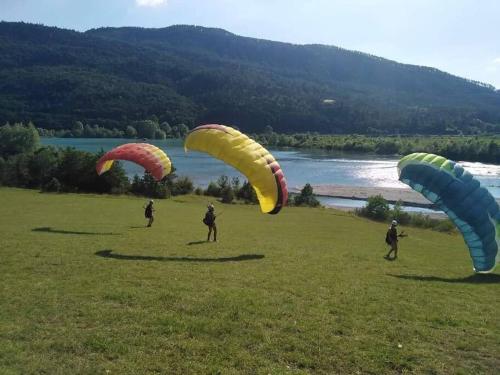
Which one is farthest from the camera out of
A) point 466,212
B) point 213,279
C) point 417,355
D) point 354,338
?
point 466,212

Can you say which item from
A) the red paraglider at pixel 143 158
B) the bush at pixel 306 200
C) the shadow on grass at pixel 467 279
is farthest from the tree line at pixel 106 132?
the shadow on grass at pixel 467 279

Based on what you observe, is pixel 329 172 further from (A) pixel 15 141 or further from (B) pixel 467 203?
Result: (B) pixel 467 203

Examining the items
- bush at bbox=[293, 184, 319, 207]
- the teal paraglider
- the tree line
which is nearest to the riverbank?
bush at bbox=[293, 184, 319, 207]

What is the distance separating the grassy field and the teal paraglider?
104cm

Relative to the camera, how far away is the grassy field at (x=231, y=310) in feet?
26.7

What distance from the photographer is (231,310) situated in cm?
1029

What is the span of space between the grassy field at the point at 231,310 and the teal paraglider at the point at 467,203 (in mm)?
1044

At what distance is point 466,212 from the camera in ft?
52.4

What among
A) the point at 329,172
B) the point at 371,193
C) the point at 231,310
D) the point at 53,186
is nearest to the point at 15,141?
the point at 53,186

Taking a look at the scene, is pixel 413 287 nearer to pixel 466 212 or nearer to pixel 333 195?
pixel 466 212

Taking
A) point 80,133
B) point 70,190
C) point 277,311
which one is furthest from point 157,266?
point 80,133

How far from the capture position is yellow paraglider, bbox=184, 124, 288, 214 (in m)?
17.6

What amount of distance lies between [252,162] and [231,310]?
807 centimetres

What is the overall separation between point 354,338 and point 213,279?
16.4 ft
